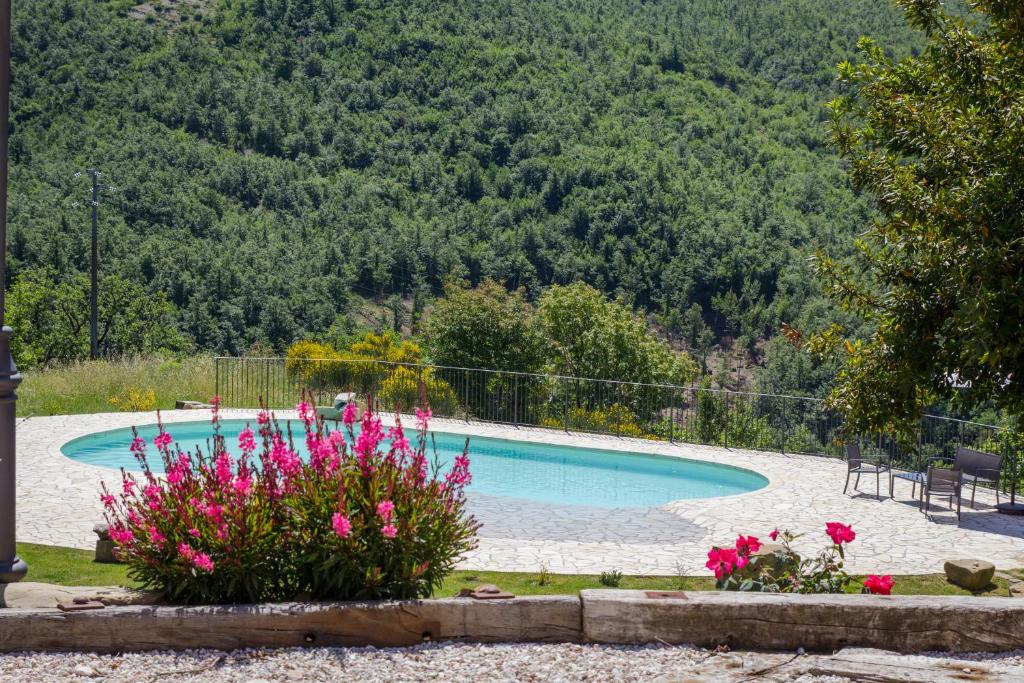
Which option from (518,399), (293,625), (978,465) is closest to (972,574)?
(978,465)

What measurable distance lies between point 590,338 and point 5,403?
1979 cm

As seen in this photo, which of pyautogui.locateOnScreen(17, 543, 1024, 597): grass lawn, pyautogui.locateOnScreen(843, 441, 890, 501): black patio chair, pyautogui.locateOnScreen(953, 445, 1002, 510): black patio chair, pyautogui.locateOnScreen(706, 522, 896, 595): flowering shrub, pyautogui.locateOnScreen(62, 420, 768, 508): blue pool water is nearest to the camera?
pyautogui.locateOnScreen(706, 522, 896, 595): flowering shrub

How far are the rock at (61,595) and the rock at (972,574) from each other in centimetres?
575

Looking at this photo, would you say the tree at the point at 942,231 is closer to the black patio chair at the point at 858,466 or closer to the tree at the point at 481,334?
the black patio chair at the point at 858,466

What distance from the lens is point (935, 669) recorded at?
4121mm

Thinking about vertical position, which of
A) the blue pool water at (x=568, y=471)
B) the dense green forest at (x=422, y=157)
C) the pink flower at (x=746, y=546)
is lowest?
the blue pool water at (x=568, y=471)

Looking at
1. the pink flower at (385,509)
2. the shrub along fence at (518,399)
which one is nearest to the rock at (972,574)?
the pink flower at (385,509)

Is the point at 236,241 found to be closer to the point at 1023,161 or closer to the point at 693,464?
the point at 693,464

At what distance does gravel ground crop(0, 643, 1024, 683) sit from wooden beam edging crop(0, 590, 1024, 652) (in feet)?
0.21

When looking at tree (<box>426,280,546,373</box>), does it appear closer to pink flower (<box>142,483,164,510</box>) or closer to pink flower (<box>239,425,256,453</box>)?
pink flower (<box>239,425,256,453</box>)

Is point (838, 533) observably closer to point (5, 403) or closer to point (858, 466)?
point (5, 403)

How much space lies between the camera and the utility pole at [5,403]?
486cm

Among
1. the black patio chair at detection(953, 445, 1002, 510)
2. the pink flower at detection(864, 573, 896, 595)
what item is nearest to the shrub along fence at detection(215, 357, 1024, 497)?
the black patio chair at detection(953, 445, 1002, 510)

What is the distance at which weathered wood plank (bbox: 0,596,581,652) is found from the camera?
445 centimetres
